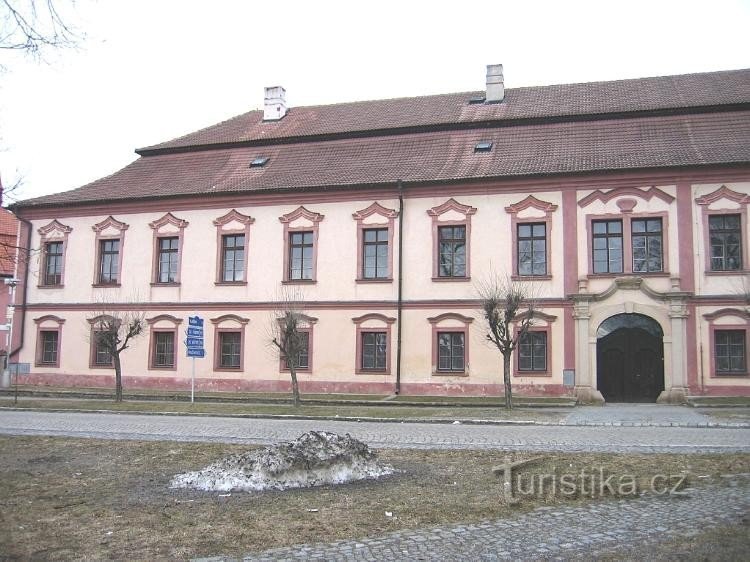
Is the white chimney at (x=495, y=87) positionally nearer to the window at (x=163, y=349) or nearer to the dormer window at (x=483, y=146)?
the dormer window at (x=483, y=146)

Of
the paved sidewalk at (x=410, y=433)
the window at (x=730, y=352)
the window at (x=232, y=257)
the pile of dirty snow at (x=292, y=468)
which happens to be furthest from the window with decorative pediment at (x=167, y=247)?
the pile of dirty snow at (x=292, y=468)

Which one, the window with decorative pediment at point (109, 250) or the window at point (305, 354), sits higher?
the window with decorative pediment at point (109, 250)

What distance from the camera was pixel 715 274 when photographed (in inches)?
926

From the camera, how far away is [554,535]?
6223 mm

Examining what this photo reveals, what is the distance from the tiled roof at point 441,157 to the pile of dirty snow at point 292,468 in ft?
58.6

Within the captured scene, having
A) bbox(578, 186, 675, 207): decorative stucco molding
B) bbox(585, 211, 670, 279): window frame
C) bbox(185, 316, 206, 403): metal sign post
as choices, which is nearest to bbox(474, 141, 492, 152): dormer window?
bbox(578, 186, 675, 207): decorative stucco molding

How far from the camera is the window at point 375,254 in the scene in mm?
26906

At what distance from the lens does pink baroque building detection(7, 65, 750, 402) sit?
78.2ft

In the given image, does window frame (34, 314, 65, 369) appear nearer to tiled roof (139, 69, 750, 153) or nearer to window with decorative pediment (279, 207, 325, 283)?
tiled roof (139, 69, 750, 153)

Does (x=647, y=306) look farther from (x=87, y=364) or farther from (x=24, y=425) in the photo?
(x=87, y=364)

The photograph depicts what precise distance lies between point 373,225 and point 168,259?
882 cm

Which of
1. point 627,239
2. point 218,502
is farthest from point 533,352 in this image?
point 218,502

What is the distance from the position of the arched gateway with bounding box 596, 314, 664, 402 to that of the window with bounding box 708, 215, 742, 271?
9.65 ft

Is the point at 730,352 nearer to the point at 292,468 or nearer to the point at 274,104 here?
the point at 292,468
